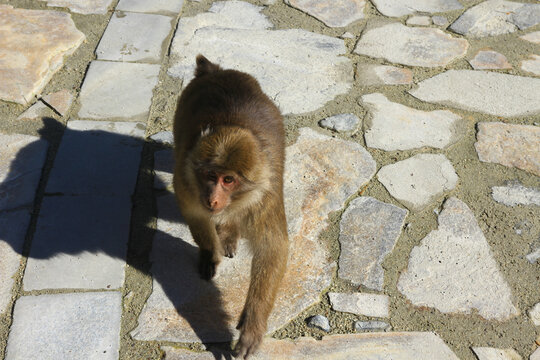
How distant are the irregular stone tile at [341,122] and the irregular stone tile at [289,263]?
5.3 inches

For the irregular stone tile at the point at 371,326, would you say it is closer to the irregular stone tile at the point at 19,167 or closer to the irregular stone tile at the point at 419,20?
the irregular stone tile at the point at 19,167

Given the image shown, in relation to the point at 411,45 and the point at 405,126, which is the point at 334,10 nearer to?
the point at 411,45

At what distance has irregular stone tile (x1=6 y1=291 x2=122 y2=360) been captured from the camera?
303 centimetres

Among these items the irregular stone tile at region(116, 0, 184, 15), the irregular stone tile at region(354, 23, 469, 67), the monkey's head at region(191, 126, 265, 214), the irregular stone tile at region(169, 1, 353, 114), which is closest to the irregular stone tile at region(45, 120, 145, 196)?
the irregular stone tile at region(169, 1, 353, 114)

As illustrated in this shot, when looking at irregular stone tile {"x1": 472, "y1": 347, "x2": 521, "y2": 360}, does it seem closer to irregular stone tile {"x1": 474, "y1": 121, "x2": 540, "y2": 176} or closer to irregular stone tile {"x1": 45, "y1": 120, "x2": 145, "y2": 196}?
irregular stone tile {"x1": 474, "y1": 121, "x2": 540, "y2": 176}

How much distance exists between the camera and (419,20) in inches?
230

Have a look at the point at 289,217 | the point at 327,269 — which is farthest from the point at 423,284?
the point at 289,217

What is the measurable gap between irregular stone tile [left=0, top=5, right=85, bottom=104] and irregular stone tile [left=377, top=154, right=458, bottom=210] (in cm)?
278

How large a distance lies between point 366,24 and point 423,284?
3.05 metres

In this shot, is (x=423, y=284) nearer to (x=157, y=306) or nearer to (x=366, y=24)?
(x=157, y=306)

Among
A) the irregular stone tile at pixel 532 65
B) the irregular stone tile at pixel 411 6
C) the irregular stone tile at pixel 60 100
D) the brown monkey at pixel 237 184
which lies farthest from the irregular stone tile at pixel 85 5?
the irregular stone tile at pixel 532 65

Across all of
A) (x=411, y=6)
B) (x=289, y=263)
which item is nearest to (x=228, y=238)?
(x=289, y=263)

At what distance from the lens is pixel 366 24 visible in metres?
5.77

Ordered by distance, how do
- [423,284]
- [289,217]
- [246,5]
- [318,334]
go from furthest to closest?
[246,5], [289,217], [423,284], [318,334]
